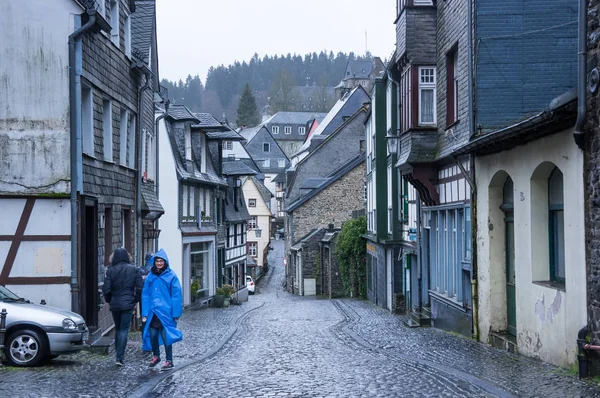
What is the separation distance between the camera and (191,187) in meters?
40.1

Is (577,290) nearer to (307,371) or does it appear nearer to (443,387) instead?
(443,387)

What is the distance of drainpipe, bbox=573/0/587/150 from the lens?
1130 centimetres

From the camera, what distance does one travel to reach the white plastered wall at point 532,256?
39.4ft

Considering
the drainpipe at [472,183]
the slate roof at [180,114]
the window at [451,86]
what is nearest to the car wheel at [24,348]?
the drainpipe at [472,183]

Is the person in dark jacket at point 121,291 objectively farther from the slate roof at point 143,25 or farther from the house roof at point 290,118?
the house roof at point 290,118

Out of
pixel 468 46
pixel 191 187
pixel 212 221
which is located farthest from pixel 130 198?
pixel 212 221

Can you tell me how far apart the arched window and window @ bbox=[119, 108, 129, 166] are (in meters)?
10.8

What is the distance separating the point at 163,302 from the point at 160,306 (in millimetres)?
76

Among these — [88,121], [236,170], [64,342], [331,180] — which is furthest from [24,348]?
[331,180]

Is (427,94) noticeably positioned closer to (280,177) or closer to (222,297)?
(222,297)

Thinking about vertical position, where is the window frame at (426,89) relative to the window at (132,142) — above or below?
above

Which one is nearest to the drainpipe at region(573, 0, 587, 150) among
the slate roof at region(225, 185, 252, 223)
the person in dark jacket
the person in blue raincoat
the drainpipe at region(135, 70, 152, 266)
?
the person in blue raincoat

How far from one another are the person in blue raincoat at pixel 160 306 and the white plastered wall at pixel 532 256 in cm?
545

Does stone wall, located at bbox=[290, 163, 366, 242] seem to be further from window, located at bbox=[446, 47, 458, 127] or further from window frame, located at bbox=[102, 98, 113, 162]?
window frame, located at bbox=[102, 98, 113, 162]
